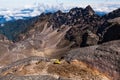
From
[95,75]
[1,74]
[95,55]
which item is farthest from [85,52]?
[1,74]

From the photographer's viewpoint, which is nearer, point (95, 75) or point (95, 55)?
point (95, 75)

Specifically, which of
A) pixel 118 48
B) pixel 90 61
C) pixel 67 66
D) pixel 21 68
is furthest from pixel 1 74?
pixel 118 48

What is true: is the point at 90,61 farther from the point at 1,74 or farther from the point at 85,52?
the point at 1,74

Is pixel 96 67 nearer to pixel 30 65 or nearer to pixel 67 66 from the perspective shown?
pixel 67 66

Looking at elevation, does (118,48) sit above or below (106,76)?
above

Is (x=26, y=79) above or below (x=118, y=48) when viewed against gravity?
below

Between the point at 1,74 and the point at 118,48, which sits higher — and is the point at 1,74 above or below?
below

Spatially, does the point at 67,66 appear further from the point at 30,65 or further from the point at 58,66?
the point at 30,65

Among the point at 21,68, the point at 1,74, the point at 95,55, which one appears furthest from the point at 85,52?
the point at 1,74

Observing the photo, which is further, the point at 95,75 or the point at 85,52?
the point at 85,52
